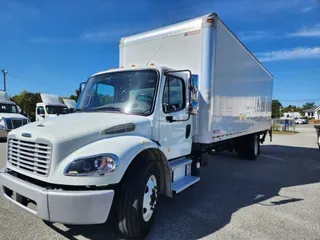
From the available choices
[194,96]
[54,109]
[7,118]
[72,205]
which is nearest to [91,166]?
[72,205]

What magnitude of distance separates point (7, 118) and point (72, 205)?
43.6 feet

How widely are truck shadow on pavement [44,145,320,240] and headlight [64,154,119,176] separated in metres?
1.03

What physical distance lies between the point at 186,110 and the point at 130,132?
145 centimetres

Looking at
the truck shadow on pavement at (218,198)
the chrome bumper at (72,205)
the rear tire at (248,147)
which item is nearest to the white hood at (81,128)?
the chrome bumper at (72,205)

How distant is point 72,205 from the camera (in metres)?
2.52

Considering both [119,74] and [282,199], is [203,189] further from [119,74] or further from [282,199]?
[119,74]

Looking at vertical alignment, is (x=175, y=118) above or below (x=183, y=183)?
above

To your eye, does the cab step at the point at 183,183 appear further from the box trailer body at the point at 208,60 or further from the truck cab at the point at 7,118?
the truck cab at the point at 7,118

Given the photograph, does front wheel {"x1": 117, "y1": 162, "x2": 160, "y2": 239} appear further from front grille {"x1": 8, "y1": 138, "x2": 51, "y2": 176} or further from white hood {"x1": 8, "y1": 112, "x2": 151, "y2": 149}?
front grille {"x1": 8, "y1": 138, "x2": 51, "y2": 176}

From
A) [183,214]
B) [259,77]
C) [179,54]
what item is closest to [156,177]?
[183,214]

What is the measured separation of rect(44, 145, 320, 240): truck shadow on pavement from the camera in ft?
11.3

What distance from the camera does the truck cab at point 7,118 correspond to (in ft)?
43.5

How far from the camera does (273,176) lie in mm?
7066

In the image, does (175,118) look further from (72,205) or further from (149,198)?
(72,205)
